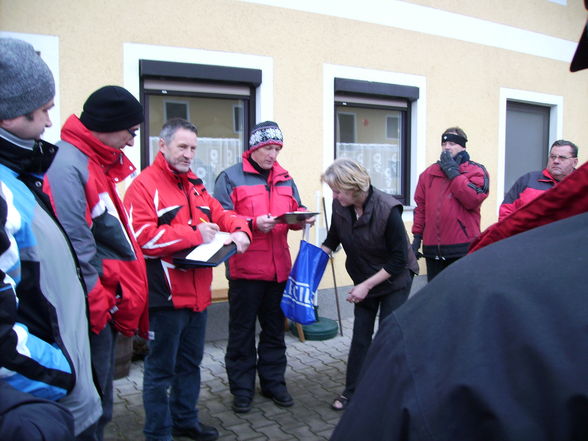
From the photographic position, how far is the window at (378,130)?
243 inches

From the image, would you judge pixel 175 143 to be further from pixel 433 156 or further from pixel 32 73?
pixel 433 156

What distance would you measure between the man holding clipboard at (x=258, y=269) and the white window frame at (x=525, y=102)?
14.6ft

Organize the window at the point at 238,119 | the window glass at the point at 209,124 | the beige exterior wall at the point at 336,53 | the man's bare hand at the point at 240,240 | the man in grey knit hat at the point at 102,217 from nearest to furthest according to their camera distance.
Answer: the man in grey knit hat at the point at 102,217 < the man's bare hand at the point at 240,240 < the beige exterior wall at the point at 336,53 < the window glass at the point at 209,124 < the window at the point at 238,119

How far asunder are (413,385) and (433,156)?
616 centimetres

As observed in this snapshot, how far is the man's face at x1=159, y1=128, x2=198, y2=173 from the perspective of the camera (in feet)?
10.1

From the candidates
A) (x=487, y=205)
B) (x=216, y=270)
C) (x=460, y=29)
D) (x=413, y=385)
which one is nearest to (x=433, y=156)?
(x=487, y=205)

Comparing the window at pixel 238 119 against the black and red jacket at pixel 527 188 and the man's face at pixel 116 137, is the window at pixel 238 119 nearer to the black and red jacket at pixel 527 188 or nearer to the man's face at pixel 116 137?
the black and red jacket at pixel 527 188

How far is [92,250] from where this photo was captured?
87.3 inches

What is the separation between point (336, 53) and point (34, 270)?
16.0ft

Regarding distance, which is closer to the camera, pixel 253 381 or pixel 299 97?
pixel 253 381

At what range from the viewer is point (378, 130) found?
6.59m

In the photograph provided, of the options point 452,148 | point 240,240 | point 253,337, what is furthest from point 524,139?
point 240,240

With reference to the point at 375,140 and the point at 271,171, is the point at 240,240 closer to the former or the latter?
the point at 271,171

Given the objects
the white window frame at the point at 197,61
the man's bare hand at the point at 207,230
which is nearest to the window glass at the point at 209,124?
the white window frame at the point at 197,61
